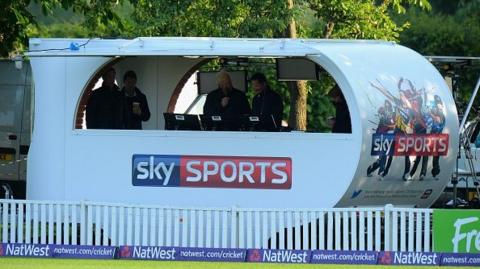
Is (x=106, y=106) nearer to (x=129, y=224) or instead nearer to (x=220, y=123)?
(x=220, y=123)

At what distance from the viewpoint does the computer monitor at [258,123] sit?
16.5 metres

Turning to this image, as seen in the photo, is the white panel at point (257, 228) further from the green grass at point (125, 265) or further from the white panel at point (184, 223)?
the white panel at point (184, 223)

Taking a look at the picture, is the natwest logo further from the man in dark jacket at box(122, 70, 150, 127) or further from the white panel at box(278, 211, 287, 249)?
the man in dark jacket at box(122, 70, 150, 127)

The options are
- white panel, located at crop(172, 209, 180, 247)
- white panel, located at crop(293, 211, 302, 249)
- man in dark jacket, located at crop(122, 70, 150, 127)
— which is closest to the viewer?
white panel, located at crop(293, 211, 302, 249)

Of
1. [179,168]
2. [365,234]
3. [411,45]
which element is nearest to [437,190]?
[365,234]

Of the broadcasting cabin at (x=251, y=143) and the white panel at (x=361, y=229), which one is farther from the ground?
the broadcasting cabin at (x=251, y=143)

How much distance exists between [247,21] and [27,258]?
6382 mm

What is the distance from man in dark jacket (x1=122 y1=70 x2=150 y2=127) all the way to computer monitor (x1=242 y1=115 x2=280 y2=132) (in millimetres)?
2031

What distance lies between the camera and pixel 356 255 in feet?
49.4

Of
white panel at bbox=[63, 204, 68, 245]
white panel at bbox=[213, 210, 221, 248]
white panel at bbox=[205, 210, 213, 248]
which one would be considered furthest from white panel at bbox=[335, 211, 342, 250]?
white panel at bbox=[63, 204, 68, 245]

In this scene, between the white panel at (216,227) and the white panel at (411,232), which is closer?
the white panel at (411,232)

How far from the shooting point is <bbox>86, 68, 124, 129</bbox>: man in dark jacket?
17016mm

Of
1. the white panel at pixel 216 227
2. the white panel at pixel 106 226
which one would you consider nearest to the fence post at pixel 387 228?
the white panel at pixel 216 227

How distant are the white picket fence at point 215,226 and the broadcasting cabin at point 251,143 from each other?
0.56 metres
